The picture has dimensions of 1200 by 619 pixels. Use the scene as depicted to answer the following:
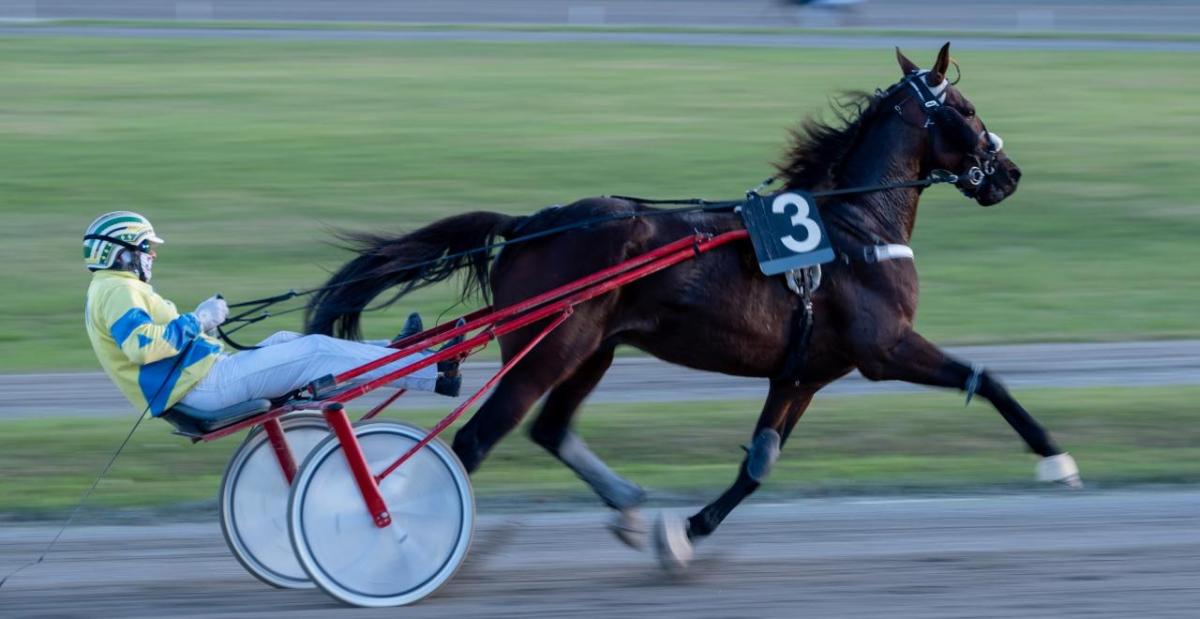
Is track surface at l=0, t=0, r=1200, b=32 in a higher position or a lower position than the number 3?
lower

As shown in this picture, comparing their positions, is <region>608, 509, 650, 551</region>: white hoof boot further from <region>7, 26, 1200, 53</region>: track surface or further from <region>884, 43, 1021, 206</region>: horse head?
<region>7, 26, 1200, 53</region>: track surface

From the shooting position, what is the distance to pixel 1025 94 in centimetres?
1945

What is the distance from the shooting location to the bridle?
219 inches

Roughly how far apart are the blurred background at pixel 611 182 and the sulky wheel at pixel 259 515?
1046 mm

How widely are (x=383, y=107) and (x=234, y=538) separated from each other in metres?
13.8

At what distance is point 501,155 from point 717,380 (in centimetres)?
756

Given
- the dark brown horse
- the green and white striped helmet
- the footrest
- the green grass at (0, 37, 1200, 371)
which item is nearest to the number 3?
the dark brown horse

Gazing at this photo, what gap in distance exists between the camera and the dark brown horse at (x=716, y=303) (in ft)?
16.8


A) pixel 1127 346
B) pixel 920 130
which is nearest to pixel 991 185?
pixel 920 130

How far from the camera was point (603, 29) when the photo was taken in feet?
86.9

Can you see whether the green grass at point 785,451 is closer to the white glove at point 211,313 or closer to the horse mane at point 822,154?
the horse mane at point 822,154

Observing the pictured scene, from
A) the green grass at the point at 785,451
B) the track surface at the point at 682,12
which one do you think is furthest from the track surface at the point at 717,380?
the track surface at the point at 682,12

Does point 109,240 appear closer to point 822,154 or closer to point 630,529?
point 630,529

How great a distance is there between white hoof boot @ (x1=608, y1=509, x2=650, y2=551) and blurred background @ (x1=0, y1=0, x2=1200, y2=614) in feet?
2.85
